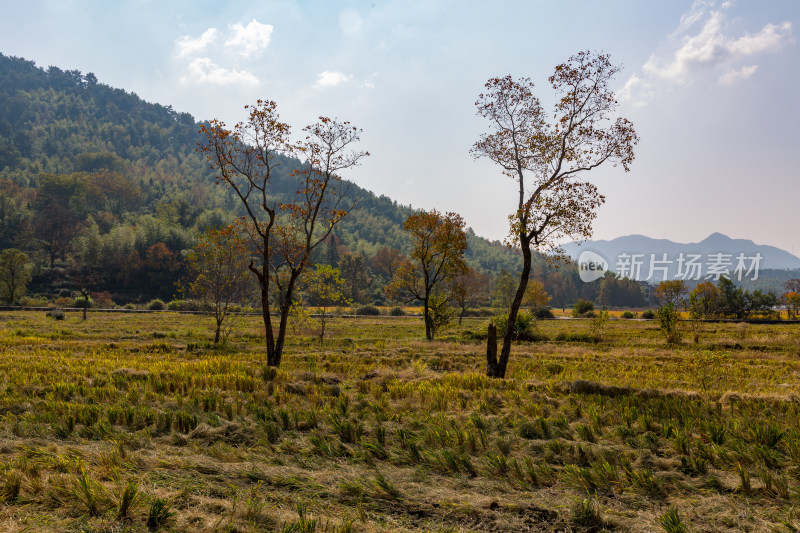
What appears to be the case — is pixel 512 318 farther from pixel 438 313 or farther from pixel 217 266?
pixel 217 266

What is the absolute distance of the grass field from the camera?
5.29m

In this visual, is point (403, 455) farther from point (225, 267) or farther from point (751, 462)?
point (225, 267)

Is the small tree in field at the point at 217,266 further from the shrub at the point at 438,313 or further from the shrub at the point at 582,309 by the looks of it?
the shrub at the point at 582,309

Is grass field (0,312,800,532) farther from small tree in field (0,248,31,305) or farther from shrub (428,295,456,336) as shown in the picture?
small tree in field (0,248,31,305)

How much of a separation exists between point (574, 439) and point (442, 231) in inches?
1075

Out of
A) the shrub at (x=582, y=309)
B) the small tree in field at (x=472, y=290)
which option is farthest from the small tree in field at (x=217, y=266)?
the shrub at (x=582, y=309)

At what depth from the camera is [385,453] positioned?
25.2 ft

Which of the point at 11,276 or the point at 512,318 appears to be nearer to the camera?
the point at 512,318

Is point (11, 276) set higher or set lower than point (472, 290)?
lower

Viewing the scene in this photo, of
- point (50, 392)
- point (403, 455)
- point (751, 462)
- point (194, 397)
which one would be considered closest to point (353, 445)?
point (403, 455)

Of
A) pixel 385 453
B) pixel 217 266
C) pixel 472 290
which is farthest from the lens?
pixel 472 290

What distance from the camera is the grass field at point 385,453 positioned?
208 inches

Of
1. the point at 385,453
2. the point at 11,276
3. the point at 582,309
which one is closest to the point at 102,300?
the point at 11,276

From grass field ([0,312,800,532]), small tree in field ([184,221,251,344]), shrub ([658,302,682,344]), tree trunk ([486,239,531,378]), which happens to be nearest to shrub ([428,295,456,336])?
small tree in field ([184,221,251,344])
